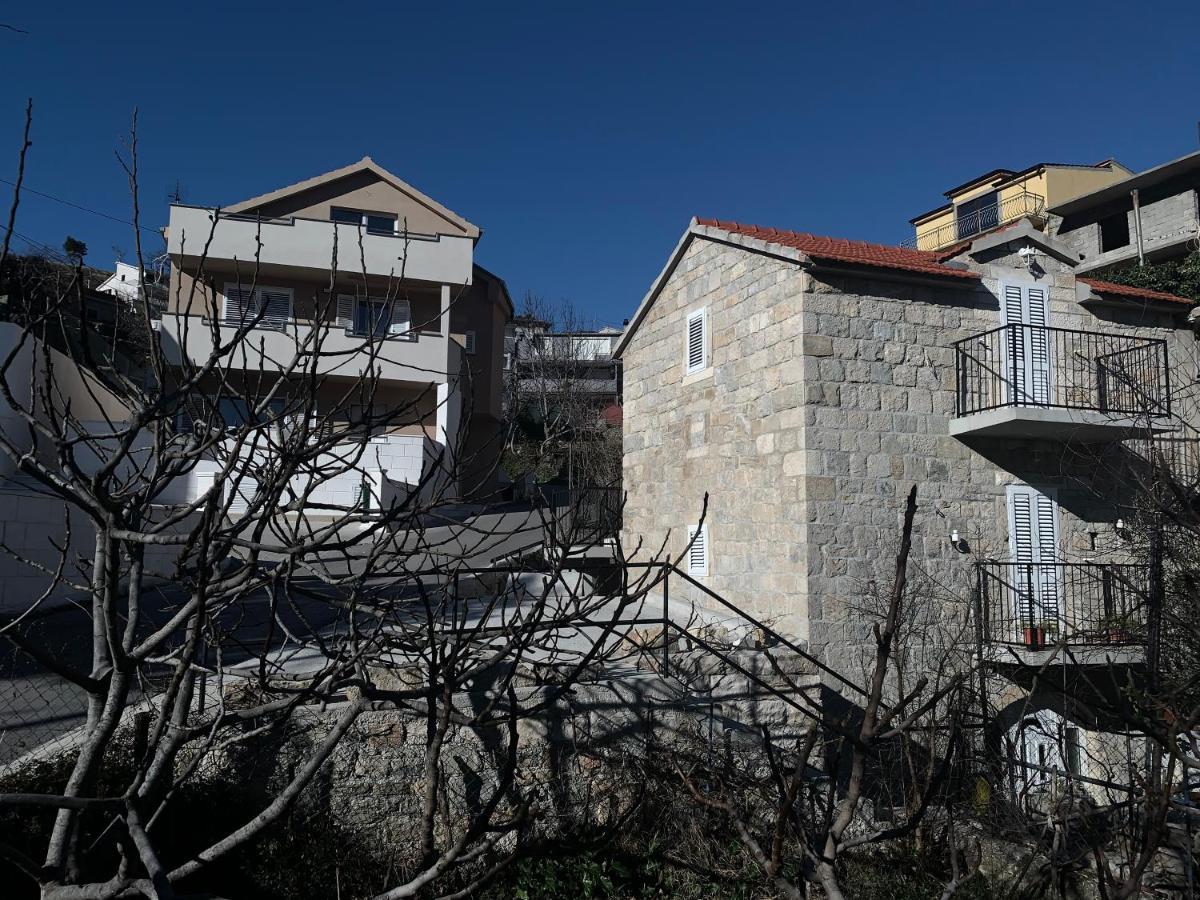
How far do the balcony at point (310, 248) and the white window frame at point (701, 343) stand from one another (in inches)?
367

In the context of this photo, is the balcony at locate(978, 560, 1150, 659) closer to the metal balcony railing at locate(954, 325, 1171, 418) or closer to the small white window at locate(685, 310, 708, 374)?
the metal balcony railing at locate(954, 325, 1171, 418)

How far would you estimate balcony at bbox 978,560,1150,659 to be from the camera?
33.6 feet

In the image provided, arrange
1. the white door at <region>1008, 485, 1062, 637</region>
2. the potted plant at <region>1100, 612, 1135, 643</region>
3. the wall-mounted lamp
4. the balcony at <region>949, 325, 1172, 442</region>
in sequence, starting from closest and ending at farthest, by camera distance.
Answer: the potted plant at <region>1100, 612, 1135, 643</region>, the balcony at <region>949, 325, 1172, 442</region>, the white door at <region>1008, 485, 1062, 637</region>, the wall-mounted lamp

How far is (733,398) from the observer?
11.5 metres

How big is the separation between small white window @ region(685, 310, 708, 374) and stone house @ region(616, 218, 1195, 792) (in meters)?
0.06

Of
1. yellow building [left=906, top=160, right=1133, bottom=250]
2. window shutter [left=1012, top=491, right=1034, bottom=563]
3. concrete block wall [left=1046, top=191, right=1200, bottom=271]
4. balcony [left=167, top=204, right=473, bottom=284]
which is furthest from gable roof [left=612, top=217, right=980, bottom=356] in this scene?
yellow building [left=906, top=160, right=1133, bottom=250]

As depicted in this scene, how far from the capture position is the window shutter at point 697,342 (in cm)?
1230

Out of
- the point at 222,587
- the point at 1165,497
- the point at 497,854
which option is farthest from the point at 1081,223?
the point at 222,587

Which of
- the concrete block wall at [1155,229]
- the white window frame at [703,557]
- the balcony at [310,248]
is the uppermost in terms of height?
the concrete block wall at [1155,229]

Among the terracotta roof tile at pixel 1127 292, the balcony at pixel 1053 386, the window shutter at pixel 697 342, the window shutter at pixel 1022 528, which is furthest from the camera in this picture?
the window shutter at pixel 697 342

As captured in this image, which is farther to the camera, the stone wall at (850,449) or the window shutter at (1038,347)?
the window shutter at (1038,347)

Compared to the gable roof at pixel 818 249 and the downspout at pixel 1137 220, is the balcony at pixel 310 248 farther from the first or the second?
the downspout at pixel 1137 220

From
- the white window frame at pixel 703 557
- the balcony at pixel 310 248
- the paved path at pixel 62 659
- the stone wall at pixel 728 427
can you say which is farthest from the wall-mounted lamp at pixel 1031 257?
the balcony at pixel 310 248

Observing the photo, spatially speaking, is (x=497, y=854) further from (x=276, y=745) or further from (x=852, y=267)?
(x=852, y=267)
